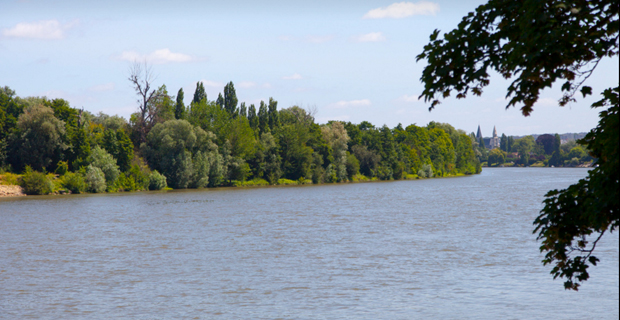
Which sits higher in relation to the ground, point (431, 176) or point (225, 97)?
point (225, 97)

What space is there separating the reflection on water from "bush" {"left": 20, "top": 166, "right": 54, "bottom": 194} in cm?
2320

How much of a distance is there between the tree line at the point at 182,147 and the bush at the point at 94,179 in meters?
0.12

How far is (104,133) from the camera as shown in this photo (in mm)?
75938

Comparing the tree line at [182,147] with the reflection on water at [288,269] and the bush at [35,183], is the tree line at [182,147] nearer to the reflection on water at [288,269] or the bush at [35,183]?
the bush at [35,183]

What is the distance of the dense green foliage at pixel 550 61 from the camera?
7605 mm

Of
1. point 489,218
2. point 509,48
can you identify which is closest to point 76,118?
point 489,218

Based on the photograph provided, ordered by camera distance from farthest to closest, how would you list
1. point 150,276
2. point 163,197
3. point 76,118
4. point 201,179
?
point 201,179 → point 76,118 → point 163,197 → point 150,276

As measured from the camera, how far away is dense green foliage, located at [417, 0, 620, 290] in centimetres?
761

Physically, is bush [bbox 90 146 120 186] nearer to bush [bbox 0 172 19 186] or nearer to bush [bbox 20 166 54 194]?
bush [bbox 20 166 54 194]

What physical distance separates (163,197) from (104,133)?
59.1 ft

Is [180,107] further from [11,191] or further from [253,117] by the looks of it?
[11,191]

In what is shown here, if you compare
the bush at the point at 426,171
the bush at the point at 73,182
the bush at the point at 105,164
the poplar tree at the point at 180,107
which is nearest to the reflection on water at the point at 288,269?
the bush at the point at 73,182

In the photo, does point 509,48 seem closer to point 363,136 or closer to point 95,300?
point 95,300

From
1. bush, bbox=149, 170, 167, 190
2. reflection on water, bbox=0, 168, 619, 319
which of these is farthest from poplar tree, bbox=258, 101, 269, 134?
reflection on water, bbox=0, 168, 619, 319
